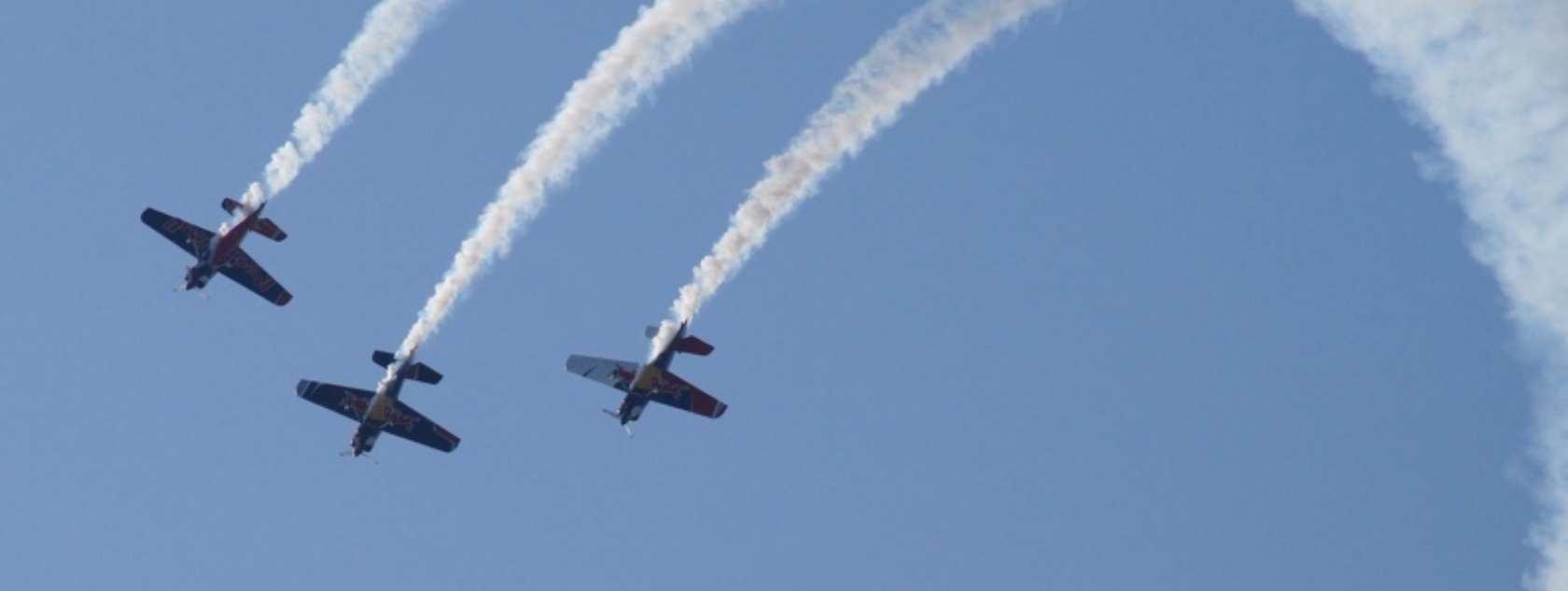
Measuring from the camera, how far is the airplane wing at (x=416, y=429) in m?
66.8

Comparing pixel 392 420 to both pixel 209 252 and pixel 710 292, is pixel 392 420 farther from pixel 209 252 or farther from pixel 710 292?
pixel 710 292

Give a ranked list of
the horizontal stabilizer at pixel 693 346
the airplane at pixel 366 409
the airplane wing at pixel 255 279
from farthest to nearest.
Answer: the airplane wing at pixel 255 279 → the airplane at pixel 366 409 → the horizontal stabilizer at pixel 693 346

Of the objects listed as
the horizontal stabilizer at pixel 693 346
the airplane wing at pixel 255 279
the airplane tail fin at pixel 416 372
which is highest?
the airplane wing at pixel 255 279

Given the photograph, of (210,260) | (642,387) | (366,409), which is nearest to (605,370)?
(642,387)

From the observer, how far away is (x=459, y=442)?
69375mm

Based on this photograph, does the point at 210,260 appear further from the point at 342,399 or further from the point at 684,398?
the point at 684,398

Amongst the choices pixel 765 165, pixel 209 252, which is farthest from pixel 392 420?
pixel 765 165

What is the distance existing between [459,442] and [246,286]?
7989 mm

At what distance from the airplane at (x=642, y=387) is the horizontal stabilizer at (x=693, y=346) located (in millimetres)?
2365

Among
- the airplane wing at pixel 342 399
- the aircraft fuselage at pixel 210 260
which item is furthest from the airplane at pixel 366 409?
the aircraft fuselage at pixel 210 260

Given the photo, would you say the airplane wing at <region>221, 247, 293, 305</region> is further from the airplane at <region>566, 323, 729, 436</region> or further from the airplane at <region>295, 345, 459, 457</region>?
the airplane at <region>566, 323, 729, 436</region>

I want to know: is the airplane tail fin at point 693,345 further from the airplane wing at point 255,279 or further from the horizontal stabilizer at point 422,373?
the airplane wing at point 255,279

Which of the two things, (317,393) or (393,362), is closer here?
(393,362)

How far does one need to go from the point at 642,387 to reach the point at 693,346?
4741 millimetres
